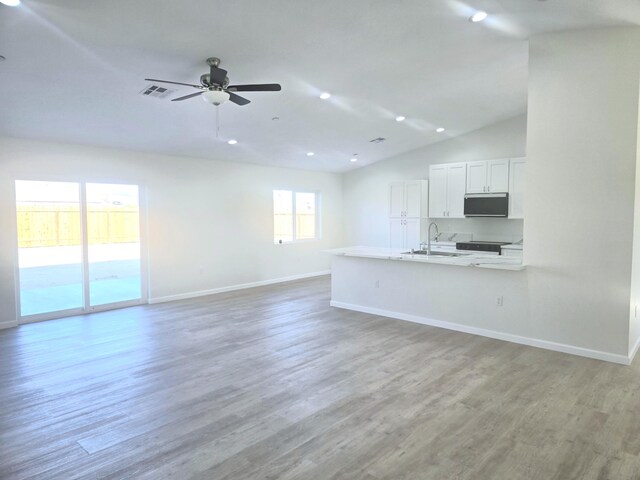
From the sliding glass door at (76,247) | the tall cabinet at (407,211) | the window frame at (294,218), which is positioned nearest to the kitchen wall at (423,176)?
the tall cabinet at (407,211)

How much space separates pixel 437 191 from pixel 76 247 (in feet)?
21.2

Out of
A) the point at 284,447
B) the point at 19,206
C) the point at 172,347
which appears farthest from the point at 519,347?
the point at 19,206

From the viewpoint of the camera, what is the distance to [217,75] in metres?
3.52

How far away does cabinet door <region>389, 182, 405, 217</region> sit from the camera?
28.3 ft

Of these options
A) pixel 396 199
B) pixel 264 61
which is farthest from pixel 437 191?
pixel 264 61

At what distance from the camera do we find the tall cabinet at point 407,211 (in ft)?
27.4

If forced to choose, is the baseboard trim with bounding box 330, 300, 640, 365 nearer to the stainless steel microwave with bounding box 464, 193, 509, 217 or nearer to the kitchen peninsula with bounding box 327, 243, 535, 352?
the kitchen peninsula with bounding box 327, 243, 535, 352

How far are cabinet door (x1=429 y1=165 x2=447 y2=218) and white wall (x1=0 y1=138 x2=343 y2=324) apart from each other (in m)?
2.81

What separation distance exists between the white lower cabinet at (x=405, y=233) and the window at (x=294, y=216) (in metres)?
1.94

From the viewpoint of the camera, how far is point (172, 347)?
4.46 m

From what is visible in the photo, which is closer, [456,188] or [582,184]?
[582,184]

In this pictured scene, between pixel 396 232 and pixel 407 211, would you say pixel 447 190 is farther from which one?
pixel 396 232

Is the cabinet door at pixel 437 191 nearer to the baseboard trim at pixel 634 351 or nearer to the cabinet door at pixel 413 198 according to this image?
the cabinet door at pixel 413 198

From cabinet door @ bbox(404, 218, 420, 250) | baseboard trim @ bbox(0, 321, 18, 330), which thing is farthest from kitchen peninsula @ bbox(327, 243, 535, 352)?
baseboard trim @ bbox(0, 321, 18, 330)
